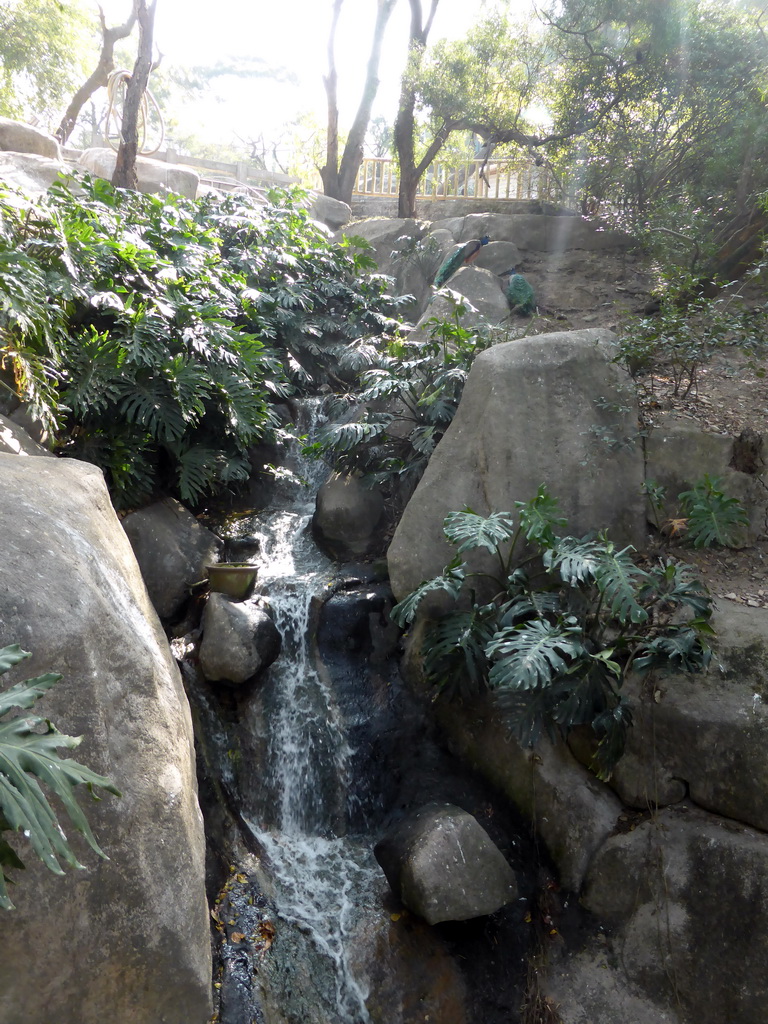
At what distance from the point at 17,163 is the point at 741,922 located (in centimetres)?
1225

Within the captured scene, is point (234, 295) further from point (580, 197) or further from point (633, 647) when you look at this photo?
point (580, 197)

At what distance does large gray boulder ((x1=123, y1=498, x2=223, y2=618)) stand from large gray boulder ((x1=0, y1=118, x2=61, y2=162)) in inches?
354

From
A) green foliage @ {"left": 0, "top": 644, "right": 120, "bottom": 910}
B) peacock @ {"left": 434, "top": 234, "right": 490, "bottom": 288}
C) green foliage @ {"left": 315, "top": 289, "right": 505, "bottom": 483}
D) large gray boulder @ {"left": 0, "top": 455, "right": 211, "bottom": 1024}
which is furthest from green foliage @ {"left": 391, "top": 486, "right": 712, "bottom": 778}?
peacock @ {"left": 434, "top": 234, "right": 490, "bottom": 288}

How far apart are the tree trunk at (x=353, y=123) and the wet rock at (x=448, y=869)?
1393 centimetres

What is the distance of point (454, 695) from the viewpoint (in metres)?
4.76

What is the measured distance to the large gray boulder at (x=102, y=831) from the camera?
8.66 ft

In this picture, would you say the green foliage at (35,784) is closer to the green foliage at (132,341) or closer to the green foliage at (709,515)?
the green foliage at (132,341)

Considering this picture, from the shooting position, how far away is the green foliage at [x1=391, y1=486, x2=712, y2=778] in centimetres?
407

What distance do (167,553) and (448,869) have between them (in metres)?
3.31

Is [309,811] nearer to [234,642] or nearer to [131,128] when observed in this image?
[234,642]

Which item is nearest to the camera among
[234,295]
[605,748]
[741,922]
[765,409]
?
[741,922]

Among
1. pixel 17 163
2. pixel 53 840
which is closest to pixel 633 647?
pixel 53 840

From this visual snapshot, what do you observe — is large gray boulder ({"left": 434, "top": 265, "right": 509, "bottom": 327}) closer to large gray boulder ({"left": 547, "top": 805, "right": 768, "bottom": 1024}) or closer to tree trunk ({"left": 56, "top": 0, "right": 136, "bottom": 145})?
large gray boulder ({"left": 547, "top": 805, "right": 768, "bottom": 1024})

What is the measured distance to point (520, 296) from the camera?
32.4ft
